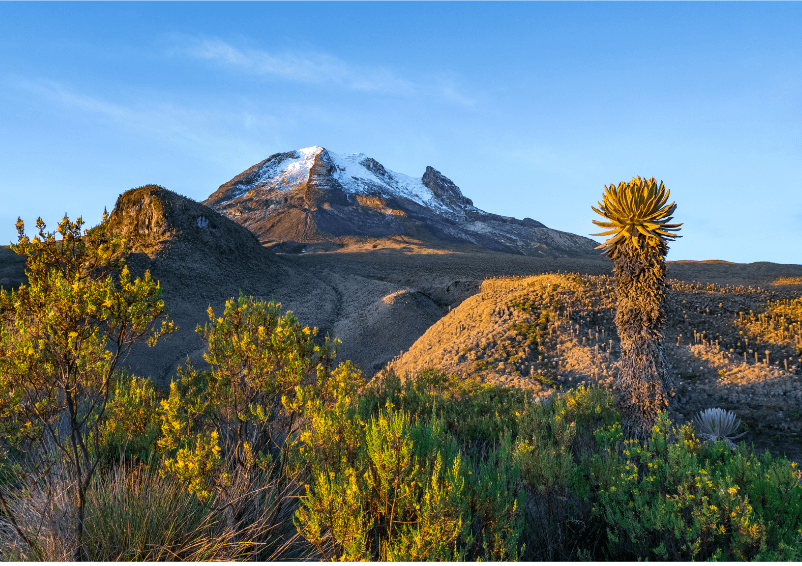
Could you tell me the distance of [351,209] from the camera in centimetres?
9438

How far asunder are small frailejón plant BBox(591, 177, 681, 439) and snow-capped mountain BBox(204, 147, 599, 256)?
203ft

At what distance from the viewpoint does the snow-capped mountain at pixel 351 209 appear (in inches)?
3254

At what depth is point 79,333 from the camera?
335 cm

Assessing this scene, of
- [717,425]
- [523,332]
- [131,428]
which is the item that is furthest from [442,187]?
[131,428]

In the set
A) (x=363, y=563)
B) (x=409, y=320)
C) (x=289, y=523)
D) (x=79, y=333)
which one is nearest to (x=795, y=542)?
(x=363, y=563)

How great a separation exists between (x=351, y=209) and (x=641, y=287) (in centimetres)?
8977

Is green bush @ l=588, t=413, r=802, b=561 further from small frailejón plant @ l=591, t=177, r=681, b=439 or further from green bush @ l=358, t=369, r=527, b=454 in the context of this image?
small frailejón plant @ l=591, t=177, r=681, b=439

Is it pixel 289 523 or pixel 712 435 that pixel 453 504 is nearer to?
pixel 289 523

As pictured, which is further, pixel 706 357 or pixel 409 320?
pixel 409 320

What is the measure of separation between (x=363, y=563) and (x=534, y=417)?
4.54 meters

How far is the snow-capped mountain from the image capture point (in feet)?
271

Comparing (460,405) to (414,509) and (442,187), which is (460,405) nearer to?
(414,509)

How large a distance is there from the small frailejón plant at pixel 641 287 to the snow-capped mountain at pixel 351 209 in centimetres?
6180

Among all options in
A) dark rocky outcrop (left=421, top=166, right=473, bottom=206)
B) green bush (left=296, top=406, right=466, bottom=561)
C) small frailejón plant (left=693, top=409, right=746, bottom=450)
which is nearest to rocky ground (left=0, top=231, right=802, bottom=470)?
small frailejón plant (left=693, top=409, right=746, bottom=450)
